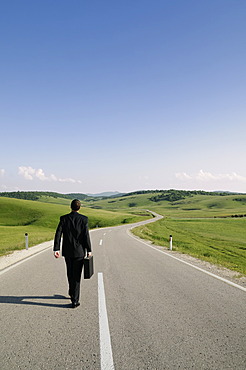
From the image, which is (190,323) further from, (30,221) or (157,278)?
(30,221)

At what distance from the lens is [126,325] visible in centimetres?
485

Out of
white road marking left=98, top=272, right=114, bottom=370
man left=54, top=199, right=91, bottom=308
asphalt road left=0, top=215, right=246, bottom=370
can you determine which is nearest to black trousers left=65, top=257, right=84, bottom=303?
man left=54, top=199, right=91, bottom=308

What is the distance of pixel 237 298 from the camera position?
6422 millimetres

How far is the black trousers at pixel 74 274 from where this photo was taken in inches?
235

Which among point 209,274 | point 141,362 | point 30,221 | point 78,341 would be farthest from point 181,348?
point 30,221

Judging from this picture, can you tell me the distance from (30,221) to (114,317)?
228 feet

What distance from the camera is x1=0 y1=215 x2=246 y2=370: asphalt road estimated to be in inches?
146

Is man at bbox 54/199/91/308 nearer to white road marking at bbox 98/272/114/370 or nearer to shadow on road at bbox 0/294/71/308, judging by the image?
shadow on road at bbox 0/294/71/308

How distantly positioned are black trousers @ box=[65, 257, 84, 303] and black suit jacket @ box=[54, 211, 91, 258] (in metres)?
0.14

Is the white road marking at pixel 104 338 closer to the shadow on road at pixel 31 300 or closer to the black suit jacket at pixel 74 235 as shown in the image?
the shadow on road at pixel 31 300

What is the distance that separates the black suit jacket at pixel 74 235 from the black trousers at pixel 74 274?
14 cm

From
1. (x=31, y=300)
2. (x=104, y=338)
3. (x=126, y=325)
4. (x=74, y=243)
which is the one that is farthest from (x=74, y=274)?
(x=104, y=338)

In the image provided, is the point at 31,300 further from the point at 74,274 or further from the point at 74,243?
the point at 74,243

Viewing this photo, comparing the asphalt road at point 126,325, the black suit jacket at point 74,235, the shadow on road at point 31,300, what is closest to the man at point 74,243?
the black suit jacket at point 74,235
